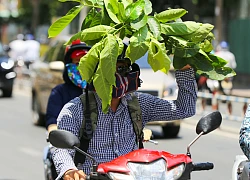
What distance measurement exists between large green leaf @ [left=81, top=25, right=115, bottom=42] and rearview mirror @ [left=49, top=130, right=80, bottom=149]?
0.61 meters

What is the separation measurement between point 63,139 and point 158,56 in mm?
743

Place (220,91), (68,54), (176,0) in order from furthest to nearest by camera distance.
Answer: (176,0) < (220,91) < (68,54)

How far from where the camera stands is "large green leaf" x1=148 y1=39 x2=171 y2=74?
429 cm

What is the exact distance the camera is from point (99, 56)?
4.28m

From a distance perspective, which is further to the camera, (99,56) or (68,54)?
(68,54)

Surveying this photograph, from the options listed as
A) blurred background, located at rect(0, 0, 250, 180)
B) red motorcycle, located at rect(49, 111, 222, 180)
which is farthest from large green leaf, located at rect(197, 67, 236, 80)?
blurred background, located at rect(0, 0, 250, 180)

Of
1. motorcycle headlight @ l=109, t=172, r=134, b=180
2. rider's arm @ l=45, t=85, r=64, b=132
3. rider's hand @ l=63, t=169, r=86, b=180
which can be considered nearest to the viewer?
motorcycle headlight @ l=109, t=172, r=134, b=180

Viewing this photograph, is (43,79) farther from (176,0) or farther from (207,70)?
(176,0)

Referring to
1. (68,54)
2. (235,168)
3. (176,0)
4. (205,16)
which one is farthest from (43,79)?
(205,16)

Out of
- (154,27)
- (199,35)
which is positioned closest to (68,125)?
(154,27)

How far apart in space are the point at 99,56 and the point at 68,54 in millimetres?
2641

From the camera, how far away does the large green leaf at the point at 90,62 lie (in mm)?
4270

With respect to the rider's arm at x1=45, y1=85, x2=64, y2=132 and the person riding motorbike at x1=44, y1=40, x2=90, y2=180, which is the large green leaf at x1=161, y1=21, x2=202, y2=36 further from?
the rider's arm at x1=45, y1=85, x2=64, y2=132

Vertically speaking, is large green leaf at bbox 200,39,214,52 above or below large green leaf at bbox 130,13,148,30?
→ below
